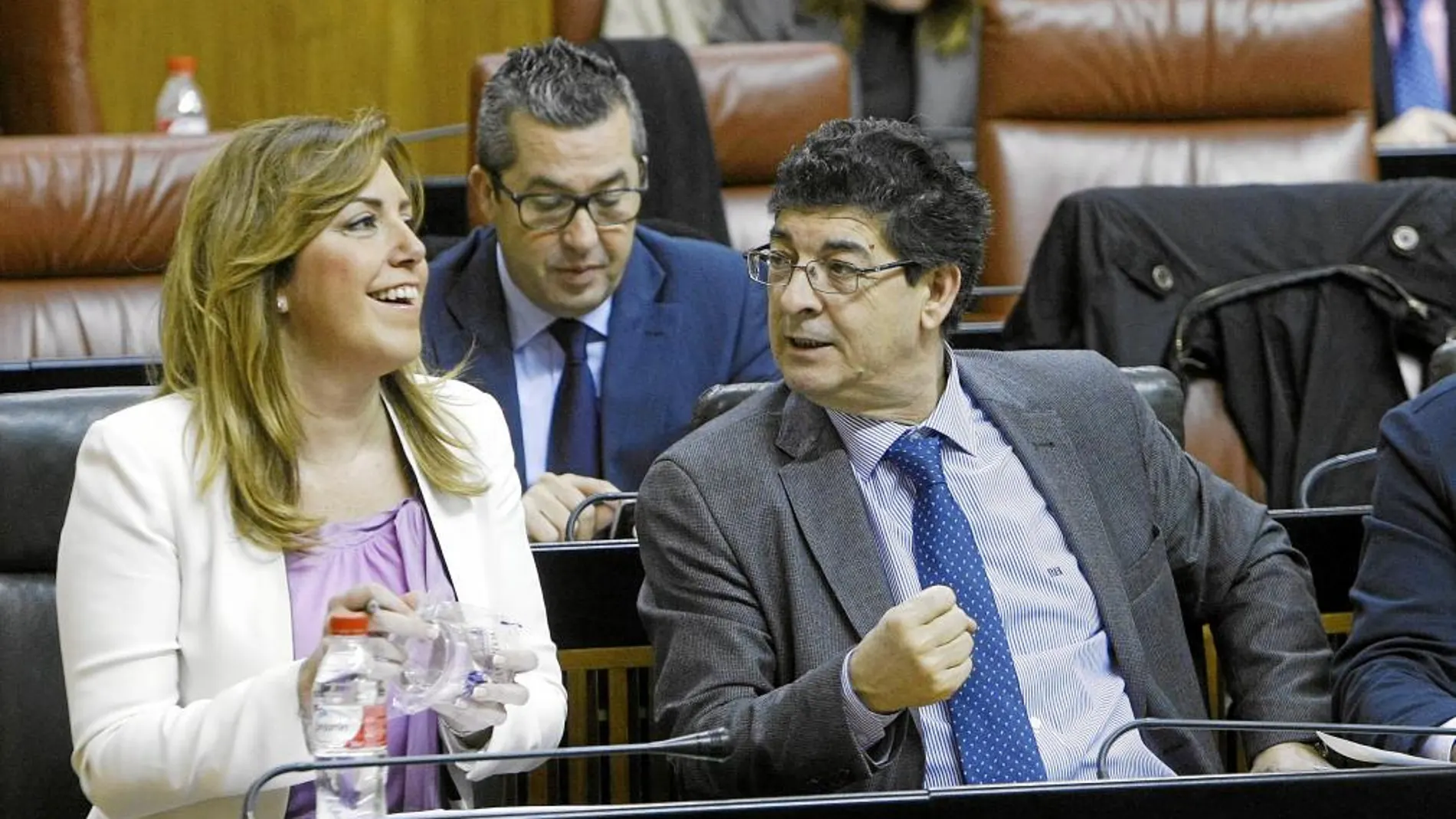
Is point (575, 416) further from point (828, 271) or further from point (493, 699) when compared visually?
point (493, 699)

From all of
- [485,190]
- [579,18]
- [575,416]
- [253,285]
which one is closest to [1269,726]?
[253,285]

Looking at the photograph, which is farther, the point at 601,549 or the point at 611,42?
the point at 611,42

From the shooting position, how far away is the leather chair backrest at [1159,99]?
3961 mm

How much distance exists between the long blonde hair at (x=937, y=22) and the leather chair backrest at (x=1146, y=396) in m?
2.04

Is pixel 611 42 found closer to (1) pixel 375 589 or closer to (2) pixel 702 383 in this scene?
(2) pixel 702 383

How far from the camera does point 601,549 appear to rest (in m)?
2.18

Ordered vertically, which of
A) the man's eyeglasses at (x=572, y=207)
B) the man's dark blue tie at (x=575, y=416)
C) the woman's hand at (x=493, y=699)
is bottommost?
the man's dark blue tie at (x=575, y=416)

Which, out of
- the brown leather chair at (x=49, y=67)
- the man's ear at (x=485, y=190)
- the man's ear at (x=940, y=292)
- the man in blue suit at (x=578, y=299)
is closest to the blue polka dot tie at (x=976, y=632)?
the man's ear at (x=940, y=292)

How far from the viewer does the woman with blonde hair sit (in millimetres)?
1786

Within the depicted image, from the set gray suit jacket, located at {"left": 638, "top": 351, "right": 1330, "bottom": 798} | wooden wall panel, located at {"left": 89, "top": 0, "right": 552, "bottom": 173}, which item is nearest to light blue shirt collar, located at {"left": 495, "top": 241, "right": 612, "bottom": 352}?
gray suit jacket, located at {"left": 638, "top": 351, "right": 1330, "bottom": 798}

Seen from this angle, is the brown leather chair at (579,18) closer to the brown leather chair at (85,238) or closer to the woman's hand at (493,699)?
the brown leather chair at (85,238)

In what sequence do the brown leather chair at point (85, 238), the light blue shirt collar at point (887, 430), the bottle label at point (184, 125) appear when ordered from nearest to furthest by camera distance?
the light blue shirt collar at point (887, 430) < the brown leather chair at point (85, 238) < the bottle label at point (184, 125)

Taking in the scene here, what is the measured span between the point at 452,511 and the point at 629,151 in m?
1.07

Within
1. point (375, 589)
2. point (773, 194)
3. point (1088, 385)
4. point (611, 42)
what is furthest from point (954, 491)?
point (611, 42)
